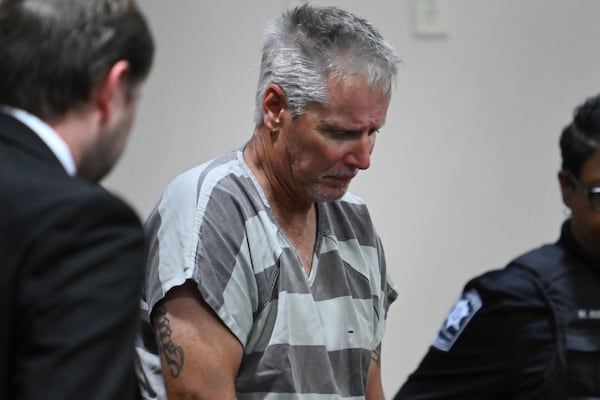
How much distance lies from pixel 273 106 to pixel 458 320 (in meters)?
0.49

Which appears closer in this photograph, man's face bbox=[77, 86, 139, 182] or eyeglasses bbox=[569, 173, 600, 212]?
man's face bbox=[77, 86, 139, 182]

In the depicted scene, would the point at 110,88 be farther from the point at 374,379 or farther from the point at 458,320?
the point at 374,379

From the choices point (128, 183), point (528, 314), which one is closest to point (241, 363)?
point (528, 314)

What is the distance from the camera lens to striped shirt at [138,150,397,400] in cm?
157

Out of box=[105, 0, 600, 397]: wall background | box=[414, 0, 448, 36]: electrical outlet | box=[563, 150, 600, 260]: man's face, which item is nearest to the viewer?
box=[563, 150, 600, 260]: man's face

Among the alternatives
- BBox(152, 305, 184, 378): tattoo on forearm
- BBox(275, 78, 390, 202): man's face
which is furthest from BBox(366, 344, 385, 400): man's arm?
BBox(152, 305, 184, 378): tattoo on forearm

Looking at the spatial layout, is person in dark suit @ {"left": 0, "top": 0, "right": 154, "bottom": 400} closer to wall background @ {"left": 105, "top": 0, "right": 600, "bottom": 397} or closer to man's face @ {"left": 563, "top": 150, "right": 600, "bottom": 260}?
man's face @ {"left": 563, "top": 150, "right": 600, "bottom": 260}

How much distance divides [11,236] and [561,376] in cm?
88

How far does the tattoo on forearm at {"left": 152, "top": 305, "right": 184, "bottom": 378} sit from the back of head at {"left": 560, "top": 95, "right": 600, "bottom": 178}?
698 millimetres

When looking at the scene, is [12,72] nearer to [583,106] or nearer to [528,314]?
[528,314]

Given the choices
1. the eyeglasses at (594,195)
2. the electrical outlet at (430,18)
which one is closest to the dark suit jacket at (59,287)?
the eyeglasses at (594,195)

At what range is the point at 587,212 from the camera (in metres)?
1.55

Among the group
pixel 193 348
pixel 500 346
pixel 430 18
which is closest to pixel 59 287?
pixel 193 348

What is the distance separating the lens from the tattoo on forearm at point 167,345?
60.2 inches
